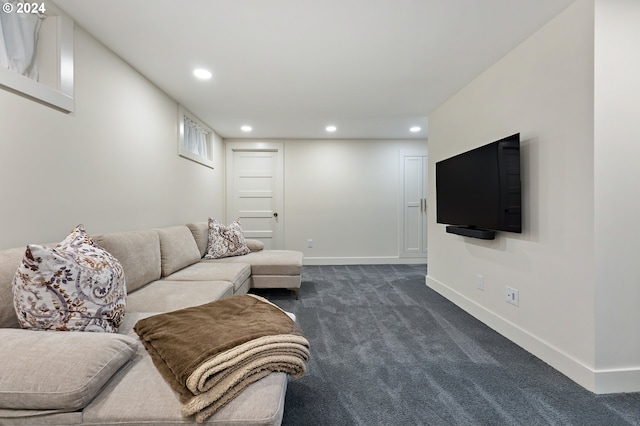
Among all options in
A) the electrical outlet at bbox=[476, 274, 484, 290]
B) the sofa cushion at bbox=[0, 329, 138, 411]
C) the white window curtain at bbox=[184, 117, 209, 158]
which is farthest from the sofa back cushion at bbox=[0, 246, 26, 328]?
the electrical outlet at bbox=[476, 274, 484, 290]

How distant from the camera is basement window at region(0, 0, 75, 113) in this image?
1.51m

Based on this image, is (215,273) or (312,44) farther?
(215,273)

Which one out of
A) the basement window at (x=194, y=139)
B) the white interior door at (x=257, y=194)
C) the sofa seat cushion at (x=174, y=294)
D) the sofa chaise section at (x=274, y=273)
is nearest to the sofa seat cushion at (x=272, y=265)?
the sofa chaise section at (x=274, y=273)

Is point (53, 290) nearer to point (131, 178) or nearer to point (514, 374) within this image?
point (131, 178)

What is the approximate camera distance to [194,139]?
12.7ft

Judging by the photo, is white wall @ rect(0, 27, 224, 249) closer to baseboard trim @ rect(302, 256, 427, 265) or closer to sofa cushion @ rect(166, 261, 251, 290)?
sofa cushion @ rect(166, 261, 251, 290)

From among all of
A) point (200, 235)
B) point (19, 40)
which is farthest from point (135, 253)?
point (19, 40)

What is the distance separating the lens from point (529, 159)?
6.63ft

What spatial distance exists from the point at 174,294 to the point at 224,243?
150cm

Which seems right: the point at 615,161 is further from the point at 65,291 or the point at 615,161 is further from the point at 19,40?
the point at 19,40

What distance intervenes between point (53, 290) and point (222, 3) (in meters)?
1.72

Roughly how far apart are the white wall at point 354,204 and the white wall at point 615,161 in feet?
11.7

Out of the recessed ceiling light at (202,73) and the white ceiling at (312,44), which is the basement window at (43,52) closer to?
the white ceiling at (312,44)

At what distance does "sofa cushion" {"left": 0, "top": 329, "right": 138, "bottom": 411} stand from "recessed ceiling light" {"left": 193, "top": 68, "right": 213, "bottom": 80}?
2278mm
